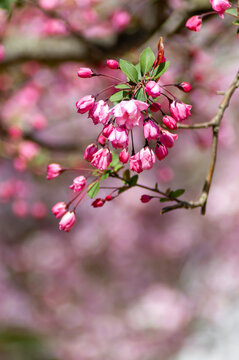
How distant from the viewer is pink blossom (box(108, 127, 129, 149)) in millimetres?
709

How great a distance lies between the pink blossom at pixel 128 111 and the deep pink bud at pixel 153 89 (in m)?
0.02

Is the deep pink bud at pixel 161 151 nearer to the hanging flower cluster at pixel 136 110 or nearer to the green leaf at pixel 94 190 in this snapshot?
the hanging flower cluster at pixel 136 110

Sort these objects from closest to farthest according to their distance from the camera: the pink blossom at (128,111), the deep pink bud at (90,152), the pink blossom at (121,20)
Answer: the pink blossom at (128,111)
the deep pink bud at (90,152)
the pink blossom at (121,20)

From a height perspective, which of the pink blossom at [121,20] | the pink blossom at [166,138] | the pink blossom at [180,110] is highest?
the pink blossom at [121,20]

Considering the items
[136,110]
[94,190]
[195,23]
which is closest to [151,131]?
[136,110]

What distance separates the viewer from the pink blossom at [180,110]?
29.6 inches

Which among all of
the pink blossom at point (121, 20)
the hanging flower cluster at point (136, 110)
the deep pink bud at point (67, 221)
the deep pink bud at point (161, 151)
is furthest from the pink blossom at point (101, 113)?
the pink blossom at point (121, 20)

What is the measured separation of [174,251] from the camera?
4375 mm

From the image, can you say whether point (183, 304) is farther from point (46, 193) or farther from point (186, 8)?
point (186, 8)

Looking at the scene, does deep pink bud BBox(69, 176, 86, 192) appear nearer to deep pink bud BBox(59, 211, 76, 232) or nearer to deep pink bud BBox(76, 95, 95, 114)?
deep pink bud BBox(59, 211, 76, 232)

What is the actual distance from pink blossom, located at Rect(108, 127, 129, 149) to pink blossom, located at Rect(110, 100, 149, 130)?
0.01m

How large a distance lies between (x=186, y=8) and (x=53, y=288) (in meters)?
3.36

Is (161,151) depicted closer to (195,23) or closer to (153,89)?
(153,89)

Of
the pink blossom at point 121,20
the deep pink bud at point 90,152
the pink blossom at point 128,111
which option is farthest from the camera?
the pink blossom at point 121,20
